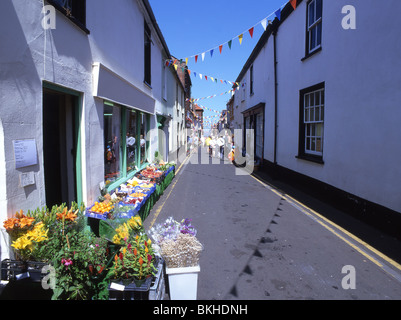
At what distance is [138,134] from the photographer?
31.3ft

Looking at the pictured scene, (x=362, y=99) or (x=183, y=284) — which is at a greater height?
(x=362, y=99)

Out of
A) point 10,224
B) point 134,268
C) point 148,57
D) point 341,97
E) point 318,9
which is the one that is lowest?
point 134,268

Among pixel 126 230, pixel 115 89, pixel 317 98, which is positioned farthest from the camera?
pixel 317 98

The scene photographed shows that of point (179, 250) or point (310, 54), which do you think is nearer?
point (179, 250)

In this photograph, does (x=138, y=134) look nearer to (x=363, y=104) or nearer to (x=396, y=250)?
(x=363, y=104)

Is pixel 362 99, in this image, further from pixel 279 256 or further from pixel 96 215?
pixel 96 215

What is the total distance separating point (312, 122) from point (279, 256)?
5750 millimetres

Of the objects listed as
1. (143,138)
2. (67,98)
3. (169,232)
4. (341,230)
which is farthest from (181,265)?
(143,138)

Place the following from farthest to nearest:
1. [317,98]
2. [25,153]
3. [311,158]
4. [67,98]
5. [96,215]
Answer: [311,158]
[317,98]
[67,98]
[96,215]
[25,153]

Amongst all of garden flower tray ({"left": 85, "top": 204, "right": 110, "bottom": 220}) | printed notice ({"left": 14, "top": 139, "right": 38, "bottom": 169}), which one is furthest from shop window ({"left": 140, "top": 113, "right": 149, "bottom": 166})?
printed notice ({"left": 14, "top": 139, "right": 38, "bottom": 169})

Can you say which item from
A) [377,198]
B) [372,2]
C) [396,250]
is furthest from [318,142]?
[396,250]

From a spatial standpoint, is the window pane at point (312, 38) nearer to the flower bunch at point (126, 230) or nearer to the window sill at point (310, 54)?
the window sill at point (310, 54)

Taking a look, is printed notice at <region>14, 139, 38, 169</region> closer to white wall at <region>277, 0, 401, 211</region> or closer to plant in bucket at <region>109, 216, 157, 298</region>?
plant in bucket at <region>109, 216, 157, 298</region>

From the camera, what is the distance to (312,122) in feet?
29.6
